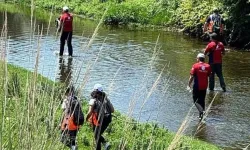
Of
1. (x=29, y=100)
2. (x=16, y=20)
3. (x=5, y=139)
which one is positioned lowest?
(x=16, y=20)

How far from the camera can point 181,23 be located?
28.7 m

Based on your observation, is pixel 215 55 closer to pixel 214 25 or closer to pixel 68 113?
pixel 214 25

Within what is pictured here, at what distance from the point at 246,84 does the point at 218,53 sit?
1686 mm

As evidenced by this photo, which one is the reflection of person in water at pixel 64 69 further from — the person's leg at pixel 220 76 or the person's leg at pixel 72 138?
the person's leg at pixel 72 138

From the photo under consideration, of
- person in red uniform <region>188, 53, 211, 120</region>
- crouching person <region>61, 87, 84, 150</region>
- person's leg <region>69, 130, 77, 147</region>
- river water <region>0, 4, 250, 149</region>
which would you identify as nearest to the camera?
crouching person <region>61, 87, 84, 150</region>

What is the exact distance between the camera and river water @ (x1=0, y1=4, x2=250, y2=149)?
11852mm

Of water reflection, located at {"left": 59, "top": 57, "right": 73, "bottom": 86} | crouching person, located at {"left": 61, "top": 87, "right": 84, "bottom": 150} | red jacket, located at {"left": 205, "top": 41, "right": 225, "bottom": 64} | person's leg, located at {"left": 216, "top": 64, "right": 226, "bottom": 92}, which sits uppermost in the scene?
crouching person, located at {"left": 61, "top": 87, "right": 84, "bottom": 150}

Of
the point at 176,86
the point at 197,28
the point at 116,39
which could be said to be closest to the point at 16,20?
the point at 116,39

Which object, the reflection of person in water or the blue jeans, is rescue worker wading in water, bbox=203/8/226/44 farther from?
the reflection of person in water

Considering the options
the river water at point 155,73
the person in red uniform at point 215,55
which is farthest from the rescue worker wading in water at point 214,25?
the person in red uniform at point 215,55

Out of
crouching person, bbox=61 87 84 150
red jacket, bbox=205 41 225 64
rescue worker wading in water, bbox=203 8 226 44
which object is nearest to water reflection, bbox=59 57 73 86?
red jacket, bbox=205 41 225 64

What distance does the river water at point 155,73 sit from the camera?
1185 cm

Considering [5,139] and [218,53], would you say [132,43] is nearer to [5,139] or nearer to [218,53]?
[218,53]

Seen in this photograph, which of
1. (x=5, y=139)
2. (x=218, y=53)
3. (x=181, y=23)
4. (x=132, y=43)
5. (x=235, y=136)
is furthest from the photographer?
(x=181, y=23)
